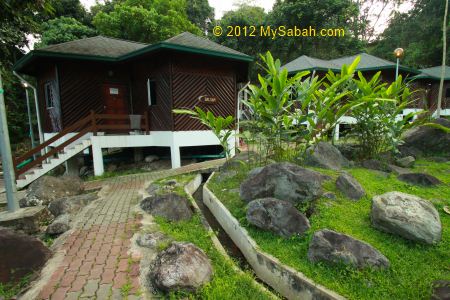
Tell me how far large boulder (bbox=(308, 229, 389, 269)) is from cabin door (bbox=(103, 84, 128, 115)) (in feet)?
32.5

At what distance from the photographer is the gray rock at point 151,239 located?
12.2ft

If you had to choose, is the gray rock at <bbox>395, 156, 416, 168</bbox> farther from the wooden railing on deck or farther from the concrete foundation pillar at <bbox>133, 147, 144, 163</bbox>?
the concrete foundation pillar at <bbox>133, 147, 144, 163</bbox>

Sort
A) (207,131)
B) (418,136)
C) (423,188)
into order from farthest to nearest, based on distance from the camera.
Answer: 1. (207,131)
2. (418,136)
3. (423,188)

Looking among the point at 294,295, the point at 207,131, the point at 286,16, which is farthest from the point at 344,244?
the point at 286,16

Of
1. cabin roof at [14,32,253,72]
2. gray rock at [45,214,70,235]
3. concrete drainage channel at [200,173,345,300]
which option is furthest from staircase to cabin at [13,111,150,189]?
concrete drainage channel at [200,173,345,300]

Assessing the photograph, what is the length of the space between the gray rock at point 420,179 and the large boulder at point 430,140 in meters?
2.56

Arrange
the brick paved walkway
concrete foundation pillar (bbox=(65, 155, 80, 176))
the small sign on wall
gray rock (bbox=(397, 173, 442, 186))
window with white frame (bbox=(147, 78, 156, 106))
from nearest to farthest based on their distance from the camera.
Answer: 1. the brick paved walkway
2. gray rock (bbox=(397, 173, 442, 186))
3. the small sign on wall
4. concrete foundation pillar (bbox=(65, 155, 80, 176))
5. window with white frame (bbox=(147, 78, 156, 106))

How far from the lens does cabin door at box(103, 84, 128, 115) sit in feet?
34.5

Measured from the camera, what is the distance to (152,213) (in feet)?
15.8

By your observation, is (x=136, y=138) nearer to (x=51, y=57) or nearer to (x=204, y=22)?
(x=51, y=57)

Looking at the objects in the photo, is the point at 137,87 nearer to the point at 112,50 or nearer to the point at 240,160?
the point at 112,50

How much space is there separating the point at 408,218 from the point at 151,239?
352cm

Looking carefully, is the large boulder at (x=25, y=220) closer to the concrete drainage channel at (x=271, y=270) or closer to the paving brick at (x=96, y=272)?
the paving brick at (x=96, y=272)

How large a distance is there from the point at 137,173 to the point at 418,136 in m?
8.76
